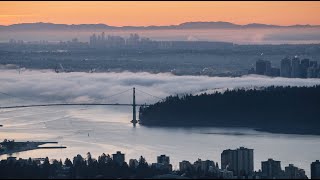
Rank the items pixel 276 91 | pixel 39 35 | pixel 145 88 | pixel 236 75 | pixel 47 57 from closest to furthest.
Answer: pixel 276 91 < pixel 145 88 < pixel 236 75 < pixel 47 57 < pixel 39 35

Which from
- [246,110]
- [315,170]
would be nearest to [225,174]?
[315,170]

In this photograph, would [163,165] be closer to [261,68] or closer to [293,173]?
[293,173]

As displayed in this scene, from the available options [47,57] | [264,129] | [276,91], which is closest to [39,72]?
[47,57]

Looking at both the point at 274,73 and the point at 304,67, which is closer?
the point at 304,67

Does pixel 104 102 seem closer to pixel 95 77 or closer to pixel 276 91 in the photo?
pixel 276 91

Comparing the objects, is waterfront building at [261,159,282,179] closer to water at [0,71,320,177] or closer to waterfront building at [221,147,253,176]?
waterfront building at [221,147,253,176]

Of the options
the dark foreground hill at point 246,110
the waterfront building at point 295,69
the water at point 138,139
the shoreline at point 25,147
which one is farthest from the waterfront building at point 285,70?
the shoreline at point 25,147
